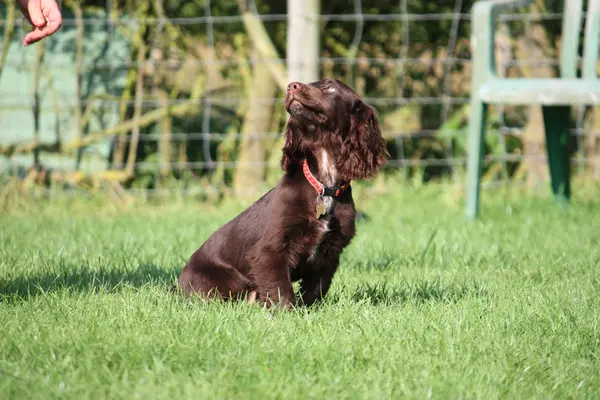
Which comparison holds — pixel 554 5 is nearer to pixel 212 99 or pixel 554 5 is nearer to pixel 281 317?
pixel 212 99

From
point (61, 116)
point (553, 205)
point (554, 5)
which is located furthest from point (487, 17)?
point (61, 116)

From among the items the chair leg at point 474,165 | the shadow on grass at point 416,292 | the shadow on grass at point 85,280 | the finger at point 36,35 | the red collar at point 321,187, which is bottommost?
the shadow on grass at point 416,292

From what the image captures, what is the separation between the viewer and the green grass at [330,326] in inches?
95.4

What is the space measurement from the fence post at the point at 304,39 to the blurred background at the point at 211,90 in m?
0.47

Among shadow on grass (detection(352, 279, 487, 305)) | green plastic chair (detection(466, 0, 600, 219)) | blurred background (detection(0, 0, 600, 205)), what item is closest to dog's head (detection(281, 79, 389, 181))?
shadow on grass (detection(352, 279, 487, 305))

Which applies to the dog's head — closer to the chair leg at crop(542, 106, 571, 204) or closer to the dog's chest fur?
the dog's chest fur

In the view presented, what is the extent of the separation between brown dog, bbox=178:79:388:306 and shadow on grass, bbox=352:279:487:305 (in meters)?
0.22

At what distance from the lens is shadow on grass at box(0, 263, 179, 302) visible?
3451 millimetres

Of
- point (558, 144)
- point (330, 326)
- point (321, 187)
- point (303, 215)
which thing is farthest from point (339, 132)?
point (558, 144)

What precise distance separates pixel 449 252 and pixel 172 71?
3.64 metres

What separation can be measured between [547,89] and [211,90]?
319 centimetres

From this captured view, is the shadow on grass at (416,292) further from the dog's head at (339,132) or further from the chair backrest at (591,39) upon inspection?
the chair backrest at (591,39)

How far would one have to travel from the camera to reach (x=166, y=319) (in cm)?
296

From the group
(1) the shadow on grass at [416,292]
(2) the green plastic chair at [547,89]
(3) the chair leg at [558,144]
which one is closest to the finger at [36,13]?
(1) the shadow on grass at [416,292]
